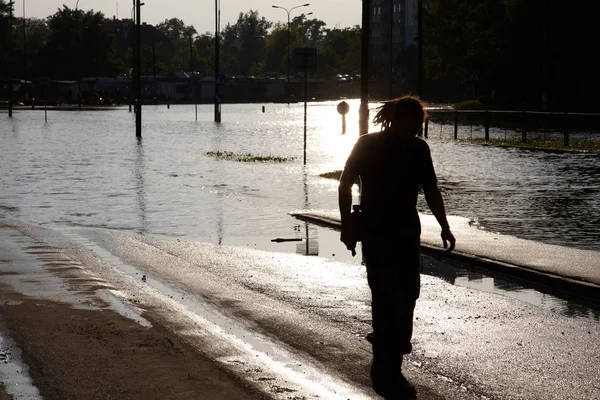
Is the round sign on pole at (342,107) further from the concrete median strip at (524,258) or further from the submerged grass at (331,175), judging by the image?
the concrete median strip at (524,258)

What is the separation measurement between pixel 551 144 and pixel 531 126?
19.1 meters

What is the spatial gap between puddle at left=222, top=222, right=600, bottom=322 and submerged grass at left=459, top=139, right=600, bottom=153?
886 inches

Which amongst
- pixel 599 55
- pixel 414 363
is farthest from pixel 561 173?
pixel 599 55

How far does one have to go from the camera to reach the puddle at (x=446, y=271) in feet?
33.1

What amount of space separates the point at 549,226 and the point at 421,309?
22.8ft

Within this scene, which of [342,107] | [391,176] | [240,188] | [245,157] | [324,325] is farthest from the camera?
[342,107]

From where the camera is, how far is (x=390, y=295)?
764 centimetres

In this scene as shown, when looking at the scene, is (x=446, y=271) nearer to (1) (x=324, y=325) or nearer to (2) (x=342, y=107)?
(1) (x=324, y=325)

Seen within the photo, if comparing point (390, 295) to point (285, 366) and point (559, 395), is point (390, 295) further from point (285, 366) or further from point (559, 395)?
point (559, 395)

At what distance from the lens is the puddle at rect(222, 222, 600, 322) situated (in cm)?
1010

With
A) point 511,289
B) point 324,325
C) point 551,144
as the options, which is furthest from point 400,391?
point 551,144

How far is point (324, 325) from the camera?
9.09m

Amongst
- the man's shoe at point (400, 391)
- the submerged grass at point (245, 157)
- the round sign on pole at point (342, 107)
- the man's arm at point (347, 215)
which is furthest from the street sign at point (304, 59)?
the man's shoe at point (400, 391)

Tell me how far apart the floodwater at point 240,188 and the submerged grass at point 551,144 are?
1.08 metres
